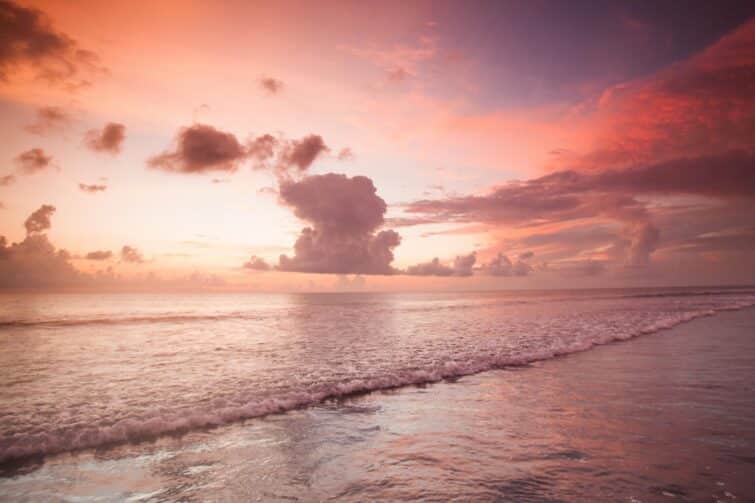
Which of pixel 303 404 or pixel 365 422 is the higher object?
pixel 365 422

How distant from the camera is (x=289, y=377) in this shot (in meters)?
15.6

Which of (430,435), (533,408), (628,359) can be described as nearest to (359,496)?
(430,435)

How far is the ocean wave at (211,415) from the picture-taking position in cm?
902

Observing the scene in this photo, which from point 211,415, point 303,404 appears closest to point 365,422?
point 303,404

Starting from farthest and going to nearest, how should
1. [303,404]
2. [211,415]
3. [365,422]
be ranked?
[303,404] → [211,415] → [365,422]

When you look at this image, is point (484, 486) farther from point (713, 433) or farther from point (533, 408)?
point (713, 433)

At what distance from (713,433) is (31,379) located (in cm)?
2234

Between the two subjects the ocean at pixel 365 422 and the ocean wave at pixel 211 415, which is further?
the ocean wave at pixel 211 415

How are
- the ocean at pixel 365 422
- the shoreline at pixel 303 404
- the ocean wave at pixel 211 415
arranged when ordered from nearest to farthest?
the ocean at pixel 365 422
the shoreline at pixel 303 404
the ocean wave at pixel 211 415

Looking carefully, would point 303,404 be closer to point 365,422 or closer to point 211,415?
point 211,415

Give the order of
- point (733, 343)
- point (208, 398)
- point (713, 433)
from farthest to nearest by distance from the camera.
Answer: point (733, 343)
point (208, 398)
point (713, 433)

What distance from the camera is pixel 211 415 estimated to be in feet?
35.4

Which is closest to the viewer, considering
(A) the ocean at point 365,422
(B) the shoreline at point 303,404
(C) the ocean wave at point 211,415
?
(A) the ocean at point 365,422

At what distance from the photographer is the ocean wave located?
29.6ft
